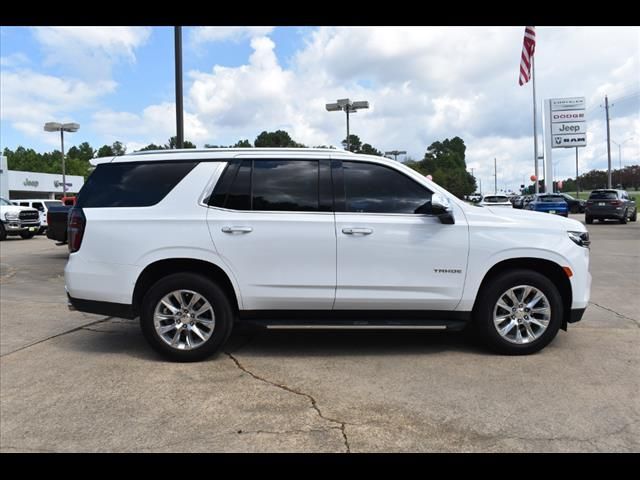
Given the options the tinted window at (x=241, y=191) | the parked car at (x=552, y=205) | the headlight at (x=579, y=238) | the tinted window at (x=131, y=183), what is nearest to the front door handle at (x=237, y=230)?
the tinted window at (x=241, y=191)

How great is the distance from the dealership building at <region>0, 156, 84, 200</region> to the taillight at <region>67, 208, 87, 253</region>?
171ft

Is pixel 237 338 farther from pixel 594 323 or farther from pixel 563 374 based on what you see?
pixel 594 323

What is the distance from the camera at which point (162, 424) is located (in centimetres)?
348

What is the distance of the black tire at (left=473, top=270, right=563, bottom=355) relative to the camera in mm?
4738

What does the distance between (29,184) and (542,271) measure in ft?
218

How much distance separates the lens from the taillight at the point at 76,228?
15.9 feet

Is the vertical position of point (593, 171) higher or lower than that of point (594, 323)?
higher

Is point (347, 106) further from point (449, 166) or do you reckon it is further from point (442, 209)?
point (449, 166)

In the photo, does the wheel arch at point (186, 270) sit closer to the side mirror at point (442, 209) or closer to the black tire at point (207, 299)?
the black tire at point (207, 299)

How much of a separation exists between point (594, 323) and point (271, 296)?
158 inches

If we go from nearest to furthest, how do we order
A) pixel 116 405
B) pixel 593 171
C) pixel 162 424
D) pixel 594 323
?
pixel 162 424 < pixel 116 405 < pixel 594 323 < pixel 593 171

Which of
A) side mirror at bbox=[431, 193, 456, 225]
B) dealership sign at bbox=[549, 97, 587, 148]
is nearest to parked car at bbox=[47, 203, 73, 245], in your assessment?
side mirror at bbox=[431, 193, 456, 225]

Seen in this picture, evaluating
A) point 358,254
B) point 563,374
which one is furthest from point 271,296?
point 563,374
